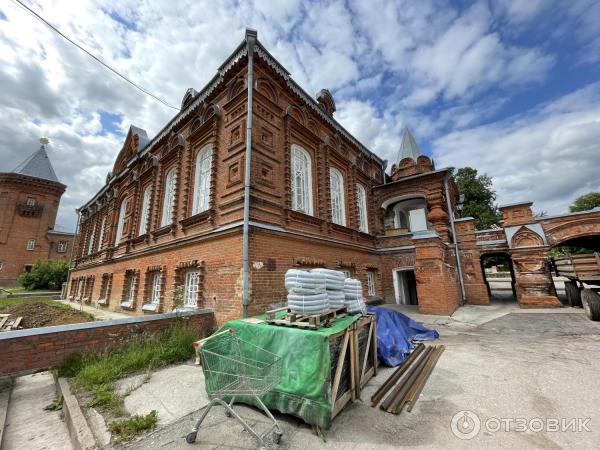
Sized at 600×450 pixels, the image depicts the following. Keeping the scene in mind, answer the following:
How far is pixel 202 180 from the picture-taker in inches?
358

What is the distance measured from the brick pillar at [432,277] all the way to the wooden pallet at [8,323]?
46.0 feet

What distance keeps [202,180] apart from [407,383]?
8.40 meters

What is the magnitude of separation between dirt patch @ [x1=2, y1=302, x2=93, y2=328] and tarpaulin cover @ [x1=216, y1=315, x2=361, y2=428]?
33.2ft

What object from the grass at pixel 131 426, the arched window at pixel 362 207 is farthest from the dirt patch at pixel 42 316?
the arched window at pixel 362 207

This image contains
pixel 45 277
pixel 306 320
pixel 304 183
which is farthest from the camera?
pixel 45 277

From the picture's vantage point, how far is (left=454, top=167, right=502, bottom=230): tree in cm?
2667

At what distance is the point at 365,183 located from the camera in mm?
13336

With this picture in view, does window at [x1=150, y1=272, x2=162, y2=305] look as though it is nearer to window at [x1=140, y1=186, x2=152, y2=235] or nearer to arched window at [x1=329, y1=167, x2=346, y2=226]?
window at [x1=140, y1=186, x2=152, y2=235]

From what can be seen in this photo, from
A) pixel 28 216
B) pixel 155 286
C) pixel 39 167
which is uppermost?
pixel 39 167

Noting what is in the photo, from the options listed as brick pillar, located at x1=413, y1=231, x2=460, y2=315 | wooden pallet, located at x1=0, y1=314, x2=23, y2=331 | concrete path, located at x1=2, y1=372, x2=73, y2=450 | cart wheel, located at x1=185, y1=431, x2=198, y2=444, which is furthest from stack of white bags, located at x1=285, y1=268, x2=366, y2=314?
wooden pallet, located at x1=0, y1=314, x2=23, y2=331

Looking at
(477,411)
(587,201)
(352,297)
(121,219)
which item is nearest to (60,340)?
(352,297)

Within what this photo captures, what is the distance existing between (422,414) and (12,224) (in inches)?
1900

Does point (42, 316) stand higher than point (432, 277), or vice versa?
point (432, 277)

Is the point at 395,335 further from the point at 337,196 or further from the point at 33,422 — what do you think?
the point at 337,196
